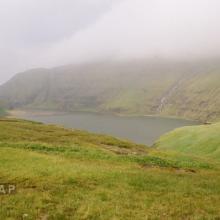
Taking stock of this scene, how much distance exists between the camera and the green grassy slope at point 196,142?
8650cm

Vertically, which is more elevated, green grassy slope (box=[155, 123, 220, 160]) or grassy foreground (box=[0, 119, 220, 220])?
grassy foreground (box=[0, 119, 220, 220])

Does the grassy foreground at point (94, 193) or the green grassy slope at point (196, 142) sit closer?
the grassy foreground at point (94, 193)

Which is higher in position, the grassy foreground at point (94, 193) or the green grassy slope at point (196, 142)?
the grassy foreground at point (94, 193)

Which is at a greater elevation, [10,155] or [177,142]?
[10,155]

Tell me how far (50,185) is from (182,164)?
2258 centimetres

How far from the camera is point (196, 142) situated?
99.1 metres

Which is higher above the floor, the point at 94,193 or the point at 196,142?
the point at 94,193

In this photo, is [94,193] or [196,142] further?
[196,142]

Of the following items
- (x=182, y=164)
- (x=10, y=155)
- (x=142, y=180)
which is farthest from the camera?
(x=182, y=164)

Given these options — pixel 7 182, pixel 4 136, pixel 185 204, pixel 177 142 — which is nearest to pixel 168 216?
pixel 185 204

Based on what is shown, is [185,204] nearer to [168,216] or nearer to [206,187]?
[168,216]

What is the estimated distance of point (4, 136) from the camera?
5000 centimetres

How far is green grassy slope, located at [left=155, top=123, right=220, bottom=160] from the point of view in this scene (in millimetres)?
86500

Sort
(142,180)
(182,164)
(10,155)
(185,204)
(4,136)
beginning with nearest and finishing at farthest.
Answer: (185,204), (142,180), (10,155), (182,164), (4,136)
